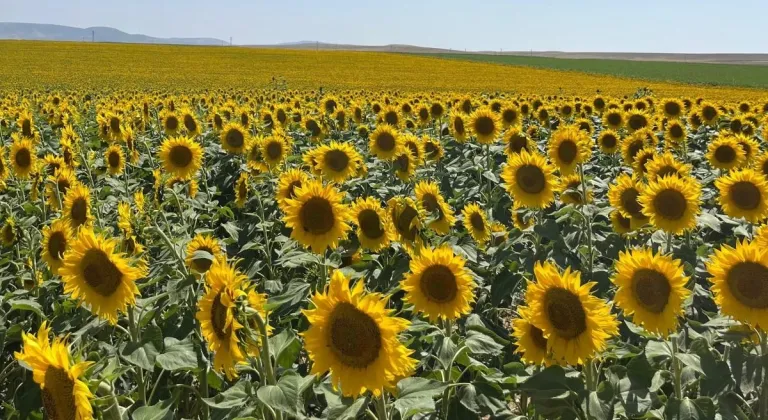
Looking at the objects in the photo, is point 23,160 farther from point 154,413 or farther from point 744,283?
point 744,283

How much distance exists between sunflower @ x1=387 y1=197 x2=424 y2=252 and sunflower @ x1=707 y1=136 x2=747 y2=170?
4186mm

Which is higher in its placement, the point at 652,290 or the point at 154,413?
the point at 652,290

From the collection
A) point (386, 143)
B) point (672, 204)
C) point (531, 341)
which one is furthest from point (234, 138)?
point (531, 341)

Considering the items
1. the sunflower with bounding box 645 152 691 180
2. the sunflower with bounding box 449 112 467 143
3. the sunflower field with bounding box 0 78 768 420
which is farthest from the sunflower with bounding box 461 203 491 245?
the sunflower with bounding box 449 112 467 143

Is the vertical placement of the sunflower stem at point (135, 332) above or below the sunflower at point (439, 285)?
below

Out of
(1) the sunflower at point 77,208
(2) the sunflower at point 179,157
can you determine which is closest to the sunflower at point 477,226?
(1) the sunflower at point 77,208

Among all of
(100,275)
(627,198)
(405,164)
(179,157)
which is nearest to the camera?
(100,275)

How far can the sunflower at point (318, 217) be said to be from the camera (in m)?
3.42

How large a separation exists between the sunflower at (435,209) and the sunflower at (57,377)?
2.22m

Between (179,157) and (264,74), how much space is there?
3762 centimetres

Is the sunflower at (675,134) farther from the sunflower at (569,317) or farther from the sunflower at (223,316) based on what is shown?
the sunflower at (223,316)

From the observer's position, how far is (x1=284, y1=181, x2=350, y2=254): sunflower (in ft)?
11.2

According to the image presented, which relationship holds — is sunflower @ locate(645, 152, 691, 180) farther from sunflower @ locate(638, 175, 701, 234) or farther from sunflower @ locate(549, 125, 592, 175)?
sunflower @ locate(638, 175, 701, 234)

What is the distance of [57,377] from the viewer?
1879 mm
